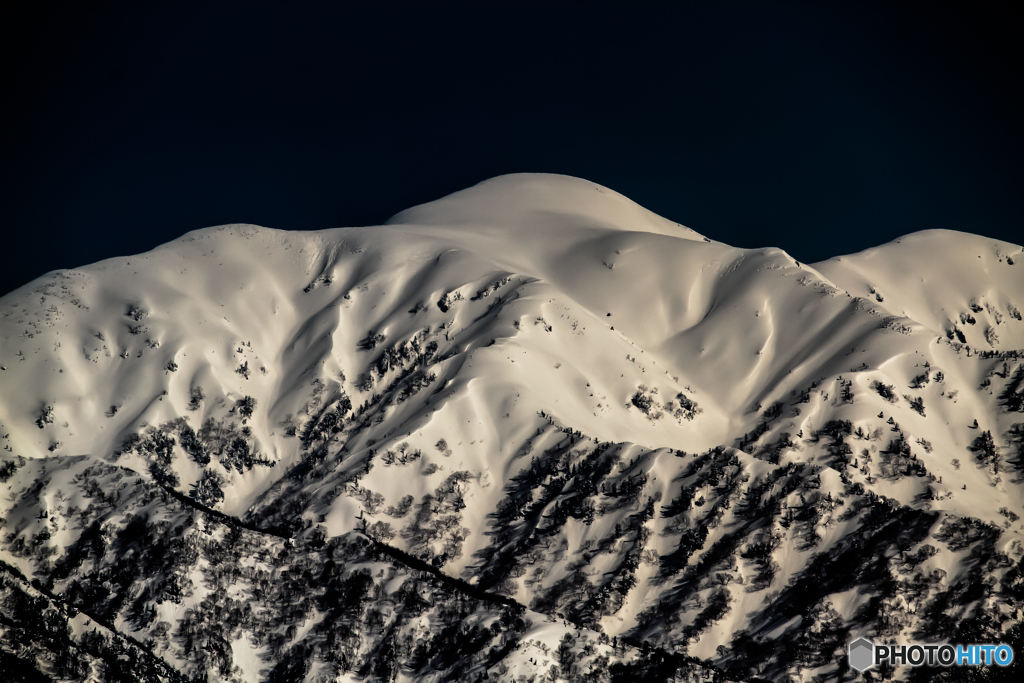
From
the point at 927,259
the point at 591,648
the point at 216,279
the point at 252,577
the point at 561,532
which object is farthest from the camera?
the point at 927,259

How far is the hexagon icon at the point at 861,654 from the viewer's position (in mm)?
101375

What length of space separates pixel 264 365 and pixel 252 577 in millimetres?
61329

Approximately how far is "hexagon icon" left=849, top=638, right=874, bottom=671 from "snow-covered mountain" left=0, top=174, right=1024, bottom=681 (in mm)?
1322

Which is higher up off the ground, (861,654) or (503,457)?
(503,457)

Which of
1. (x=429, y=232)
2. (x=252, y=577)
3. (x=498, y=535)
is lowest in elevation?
(x=498, y=535)

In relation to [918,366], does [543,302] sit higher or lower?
higher

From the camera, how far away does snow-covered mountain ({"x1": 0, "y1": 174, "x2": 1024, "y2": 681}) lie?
104 m

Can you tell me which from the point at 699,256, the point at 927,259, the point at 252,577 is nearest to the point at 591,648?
the point at 252,577

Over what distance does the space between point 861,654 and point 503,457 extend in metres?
56.6

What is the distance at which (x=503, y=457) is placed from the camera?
463ft

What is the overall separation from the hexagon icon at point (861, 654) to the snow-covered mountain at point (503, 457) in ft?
4.34

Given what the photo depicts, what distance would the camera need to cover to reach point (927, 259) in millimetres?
195750

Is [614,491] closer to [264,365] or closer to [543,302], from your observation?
[543,302]

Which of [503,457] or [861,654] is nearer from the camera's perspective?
[861,654]
